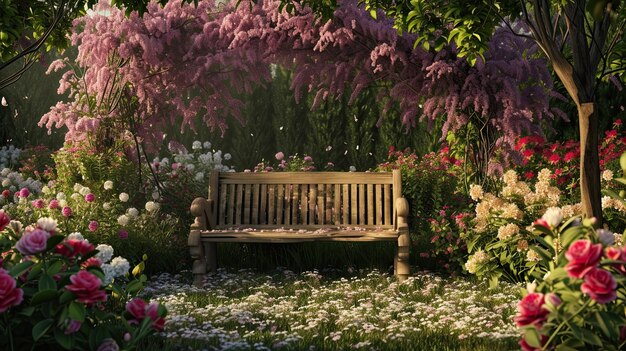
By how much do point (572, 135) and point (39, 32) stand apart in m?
7.02

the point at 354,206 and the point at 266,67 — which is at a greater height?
the point at 266,67

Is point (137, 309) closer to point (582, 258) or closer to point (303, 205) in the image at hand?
point (582, 258)

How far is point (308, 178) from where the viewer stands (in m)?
8.13

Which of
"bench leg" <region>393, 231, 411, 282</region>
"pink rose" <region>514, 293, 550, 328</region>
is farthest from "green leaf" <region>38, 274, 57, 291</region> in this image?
"bench leg" <region>393, 231, 411, 282</region>

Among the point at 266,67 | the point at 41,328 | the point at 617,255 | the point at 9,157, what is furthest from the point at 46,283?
the point at 9,157

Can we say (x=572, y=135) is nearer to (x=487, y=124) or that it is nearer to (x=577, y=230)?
(x=487, y=124)

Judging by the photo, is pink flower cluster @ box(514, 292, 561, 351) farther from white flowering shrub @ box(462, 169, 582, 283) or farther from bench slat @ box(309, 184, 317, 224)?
bench slat @ box(309, 184, 317, 224)

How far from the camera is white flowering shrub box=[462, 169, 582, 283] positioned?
6570 millimetres

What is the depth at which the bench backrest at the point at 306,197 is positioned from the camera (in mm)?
7996

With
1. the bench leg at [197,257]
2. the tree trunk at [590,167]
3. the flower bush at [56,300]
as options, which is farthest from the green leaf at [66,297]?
the bench leg at [197,257]

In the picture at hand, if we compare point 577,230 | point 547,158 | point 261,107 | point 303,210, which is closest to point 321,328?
point 577,230

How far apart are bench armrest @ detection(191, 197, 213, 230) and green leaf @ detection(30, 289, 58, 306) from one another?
13.6ft

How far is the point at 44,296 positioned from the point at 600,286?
217 centimetres

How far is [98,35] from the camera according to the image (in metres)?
8.66
